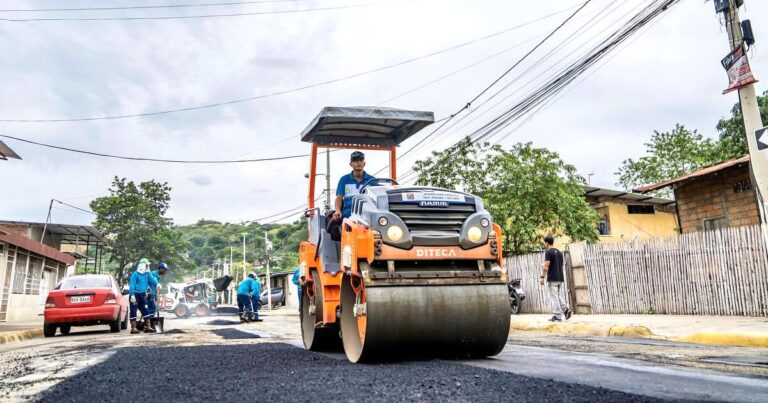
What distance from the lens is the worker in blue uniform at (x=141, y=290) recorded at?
484 inches

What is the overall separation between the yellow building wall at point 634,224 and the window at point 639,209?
0.53ft

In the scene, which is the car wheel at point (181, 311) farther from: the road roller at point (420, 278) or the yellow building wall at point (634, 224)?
the road roller at point (420, 278)

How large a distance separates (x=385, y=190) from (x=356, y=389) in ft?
7.17

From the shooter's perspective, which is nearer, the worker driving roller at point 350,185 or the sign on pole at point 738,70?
the worker driving roller at point 350,185

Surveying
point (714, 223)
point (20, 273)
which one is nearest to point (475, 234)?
point (714, 223)

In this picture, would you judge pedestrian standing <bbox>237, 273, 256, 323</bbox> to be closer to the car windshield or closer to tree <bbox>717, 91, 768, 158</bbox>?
the car windshield

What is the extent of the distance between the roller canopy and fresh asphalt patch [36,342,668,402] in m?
2.95

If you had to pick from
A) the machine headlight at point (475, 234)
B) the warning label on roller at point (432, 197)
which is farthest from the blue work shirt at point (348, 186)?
the machine headlight at point (475, 234)

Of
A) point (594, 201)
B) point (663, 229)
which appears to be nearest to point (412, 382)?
point (594, 201)

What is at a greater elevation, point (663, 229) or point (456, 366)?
point (663, 229)

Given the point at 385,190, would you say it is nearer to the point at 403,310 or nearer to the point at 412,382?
the point at 403,310

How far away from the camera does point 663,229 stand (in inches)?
1123

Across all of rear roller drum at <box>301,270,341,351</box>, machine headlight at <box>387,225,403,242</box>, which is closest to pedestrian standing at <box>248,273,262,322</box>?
rear roller drum at <box>301,270,341,351</box>

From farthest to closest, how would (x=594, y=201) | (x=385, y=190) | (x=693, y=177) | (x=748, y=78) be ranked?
(x=594, y=201) → (x=693, y=177) → (x=748, y=78) → (x=385, y=190)
